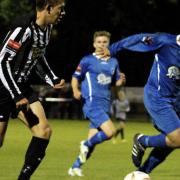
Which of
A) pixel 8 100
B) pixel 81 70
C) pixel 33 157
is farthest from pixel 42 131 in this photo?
pixel 81 70

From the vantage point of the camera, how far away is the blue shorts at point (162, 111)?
31.7 ft

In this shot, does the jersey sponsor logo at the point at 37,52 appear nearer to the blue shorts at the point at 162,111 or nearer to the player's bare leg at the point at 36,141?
the player's bare leg at the point at 36,141

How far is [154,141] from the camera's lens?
9828mm

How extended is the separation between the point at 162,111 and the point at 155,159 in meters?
0.61

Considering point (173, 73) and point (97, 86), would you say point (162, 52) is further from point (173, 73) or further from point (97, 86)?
point (97, 86)

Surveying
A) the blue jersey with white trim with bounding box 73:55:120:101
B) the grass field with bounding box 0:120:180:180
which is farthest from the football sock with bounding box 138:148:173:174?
the blue jersey with white trim with bounding box 73:55:120:101

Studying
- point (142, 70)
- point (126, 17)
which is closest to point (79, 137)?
point (126, 17)

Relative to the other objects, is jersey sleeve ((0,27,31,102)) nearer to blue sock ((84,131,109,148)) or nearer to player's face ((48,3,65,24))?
player's face ((48,3,65,24))

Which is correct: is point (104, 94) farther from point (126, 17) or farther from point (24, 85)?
point (126, 17)

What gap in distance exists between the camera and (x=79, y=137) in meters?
21.3

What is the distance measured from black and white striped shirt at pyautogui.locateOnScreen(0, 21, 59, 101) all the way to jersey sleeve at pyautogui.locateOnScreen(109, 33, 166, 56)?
0.95 meters

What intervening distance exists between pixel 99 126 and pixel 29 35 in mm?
3827

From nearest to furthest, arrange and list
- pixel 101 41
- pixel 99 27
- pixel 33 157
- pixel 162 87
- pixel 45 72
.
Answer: pixel 33 157 < pixel 45 72 < pixel 162 87 < pixel 101 41 < pixel 99 27

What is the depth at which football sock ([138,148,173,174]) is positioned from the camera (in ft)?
32.4
